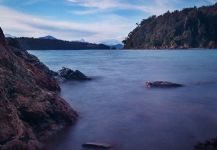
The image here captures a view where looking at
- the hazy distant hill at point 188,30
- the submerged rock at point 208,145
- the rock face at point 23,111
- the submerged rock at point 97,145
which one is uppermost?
the hazy distant hill at point 188,30

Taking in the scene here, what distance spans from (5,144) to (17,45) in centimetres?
1578

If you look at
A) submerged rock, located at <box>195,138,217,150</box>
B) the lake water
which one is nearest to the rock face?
the lake water

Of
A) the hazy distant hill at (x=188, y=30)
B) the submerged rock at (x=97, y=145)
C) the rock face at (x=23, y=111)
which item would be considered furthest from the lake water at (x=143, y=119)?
the hazy distant hill at (x=188, y=30)

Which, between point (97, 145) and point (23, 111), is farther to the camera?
point (23, 111)

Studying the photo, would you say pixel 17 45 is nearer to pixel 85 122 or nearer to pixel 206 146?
pixel 85 122

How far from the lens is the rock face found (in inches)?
572

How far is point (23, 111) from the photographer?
1666 cm

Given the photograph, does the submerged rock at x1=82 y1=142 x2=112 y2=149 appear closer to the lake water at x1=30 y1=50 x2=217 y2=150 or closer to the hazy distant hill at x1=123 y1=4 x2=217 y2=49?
the lake water at x1=30 y1=50 x2=217 y2=150

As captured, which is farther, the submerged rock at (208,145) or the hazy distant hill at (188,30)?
the hazy distant hill at (188,30)

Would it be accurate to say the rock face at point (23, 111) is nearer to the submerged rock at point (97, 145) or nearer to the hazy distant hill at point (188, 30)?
the submerged rock at point (97, 145)

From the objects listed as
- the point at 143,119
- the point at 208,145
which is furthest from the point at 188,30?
the point at 208,145

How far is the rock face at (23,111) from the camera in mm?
14531

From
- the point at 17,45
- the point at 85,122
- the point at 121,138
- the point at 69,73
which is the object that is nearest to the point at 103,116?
the point at 85,122

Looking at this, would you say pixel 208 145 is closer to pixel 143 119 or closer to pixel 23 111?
pixel 143 119
